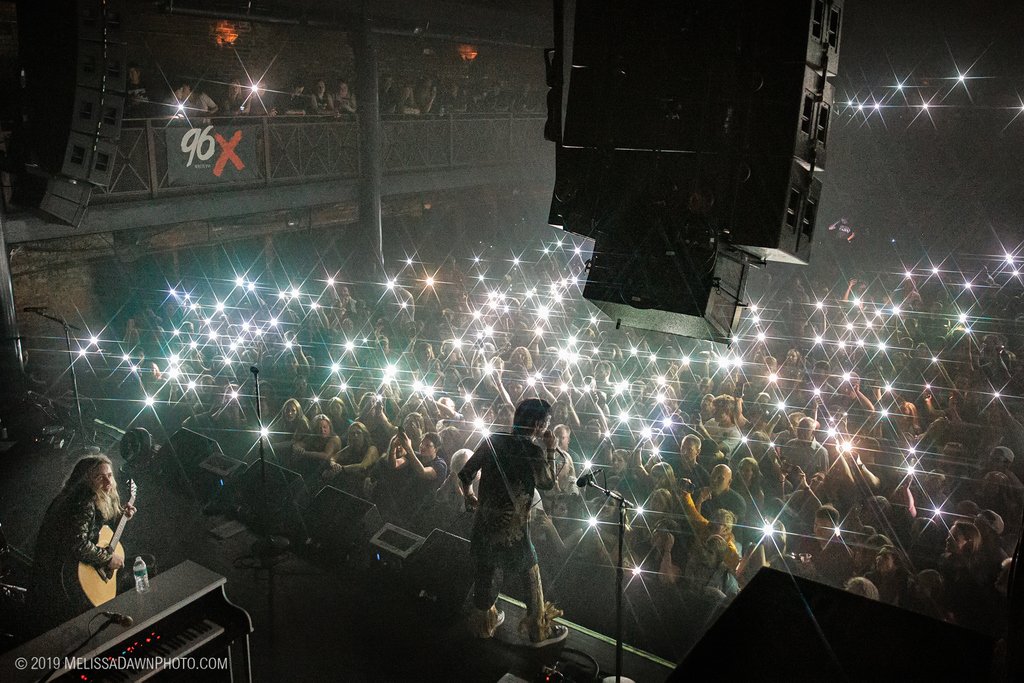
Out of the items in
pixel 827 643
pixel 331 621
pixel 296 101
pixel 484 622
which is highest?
pixel 296 101

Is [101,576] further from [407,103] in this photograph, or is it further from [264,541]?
[407,103]

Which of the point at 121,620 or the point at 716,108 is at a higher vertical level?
the point at 716,108

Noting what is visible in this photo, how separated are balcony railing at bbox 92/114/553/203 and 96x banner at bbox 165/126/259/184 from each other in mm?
82

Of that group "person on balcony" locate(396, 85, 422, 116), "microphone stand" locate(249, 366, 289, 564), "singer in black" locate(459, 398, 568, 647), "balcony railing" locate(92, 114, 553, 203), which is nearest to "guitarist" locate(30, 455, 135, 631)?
"microphone stand" locate(249, 366, 289, 564)

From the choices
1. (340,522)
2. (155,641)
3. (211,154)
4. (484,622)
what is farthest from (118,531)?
(211,154)

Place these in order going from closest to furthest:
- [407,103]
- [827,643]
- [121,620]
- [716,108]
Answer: [827,643] → [716,108] → [121,620] → [407,103]

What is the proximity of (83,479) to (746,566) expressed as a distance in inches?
183

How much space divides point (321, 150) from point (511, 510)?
6.90 m

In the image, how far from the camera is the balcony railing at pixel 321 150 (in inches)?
300

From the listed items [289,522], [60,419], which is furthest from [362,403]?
[60,419]

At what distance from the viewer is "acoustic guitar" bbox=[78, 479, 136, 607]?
14.5ft

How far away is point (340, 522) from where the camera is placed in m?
5.78

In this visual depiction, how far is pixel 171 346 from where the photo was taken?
950 cm

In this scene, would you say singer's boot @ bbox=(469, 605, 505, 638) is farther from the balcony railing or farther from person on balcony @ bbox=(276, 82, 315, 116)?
person on balcony @ bbox=(276, 82, 315, 116)
